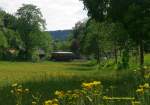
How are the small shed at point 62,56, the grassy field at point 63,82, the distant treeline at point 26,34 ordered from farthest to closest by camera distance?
the small shed at point 62,56
the distant treeline at point 26,34
the grassy field at point 63,82

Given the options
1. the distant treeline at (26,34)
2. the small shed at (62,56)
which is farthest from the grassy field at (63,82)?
the small shed at (62,56)

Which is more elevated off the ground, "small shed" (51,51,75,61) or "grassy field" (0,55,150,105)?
"grassy field" (0,55,150,105)

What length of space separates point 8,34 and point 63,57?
1275 inches

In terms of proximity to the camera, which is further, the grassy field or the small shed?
the small shed

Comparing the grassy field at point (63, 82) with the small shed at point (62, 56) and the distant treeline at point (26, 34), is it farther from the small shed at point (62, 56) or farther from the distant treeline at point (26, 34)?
the small shed at point (62, 56)

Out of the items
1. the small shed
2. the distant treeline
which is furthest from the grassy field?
the small shed

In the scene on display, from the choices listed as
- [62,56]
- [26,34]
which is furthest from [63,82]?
[62,56]

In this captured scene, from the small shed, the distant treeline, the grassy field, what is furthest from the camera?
the small shed

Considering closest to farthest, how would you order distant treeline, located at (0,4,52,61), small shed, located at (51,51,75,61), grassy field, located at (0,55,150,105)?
grassy field, located at (0,55,150,105)
distant treeline, located at (0,4,52,61)
small shed, located at (51,51,75,61)

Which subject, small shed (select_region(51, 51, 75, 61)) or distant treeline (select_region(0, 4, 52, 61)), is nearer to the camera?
distant treeline (select_region(0, 4, 52, 61))

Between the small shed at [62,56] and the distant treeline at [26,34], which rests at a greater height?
the distant treeline at [26,34]

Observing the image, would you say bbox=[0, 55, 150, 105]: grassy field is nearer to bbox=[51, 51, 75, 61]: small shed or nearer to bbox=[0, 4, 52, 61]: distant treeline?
bbox=[0, 4, 52, 61]: distant treeline

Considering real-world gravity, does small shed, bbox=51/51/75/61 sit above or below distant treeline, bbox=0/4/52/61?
below

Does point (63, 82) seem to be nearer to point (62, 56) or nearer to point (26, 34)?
point (26, 34)
